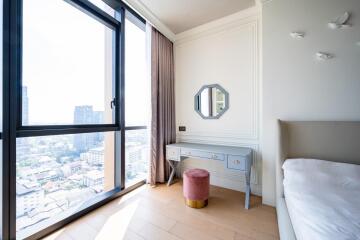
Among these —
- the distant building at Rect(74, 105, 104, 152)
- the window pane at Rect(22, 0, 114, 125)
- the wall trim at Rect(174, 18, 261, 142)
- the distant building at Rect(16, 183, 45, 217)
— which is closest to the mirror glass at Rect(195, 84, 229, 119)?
the wall trim at Rect(174, 18, 261, 142)

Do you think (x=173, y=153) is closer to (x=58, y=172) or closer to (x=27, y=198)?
(x=58, y=172)

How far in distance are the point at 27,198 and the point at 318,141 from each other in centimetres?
272

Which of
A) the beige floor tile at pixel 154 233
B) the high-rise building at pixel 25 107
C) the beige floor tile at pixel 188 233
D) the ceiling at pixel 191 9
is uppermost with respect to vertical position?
the ceiling at pixel 191 9

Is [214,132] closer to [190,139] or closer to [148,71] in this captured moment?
[190,139]

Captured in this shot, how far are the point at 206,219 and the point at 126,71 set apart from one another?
81.2 inches

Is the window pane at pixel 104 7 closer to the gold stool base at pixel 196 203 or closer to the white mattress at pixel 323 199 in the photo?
the gold stool base at pixel 196 203

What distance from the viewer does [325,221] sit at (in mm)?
754

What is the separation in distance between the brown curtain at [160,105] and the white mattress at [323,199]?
1.62m

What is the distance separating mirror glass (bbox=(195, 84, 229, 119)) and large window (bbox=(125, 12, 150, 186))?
0.82 metres

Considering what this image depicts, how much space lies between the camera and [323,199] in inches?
37.9

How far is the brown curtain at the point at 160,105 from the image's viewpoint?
2359 mm

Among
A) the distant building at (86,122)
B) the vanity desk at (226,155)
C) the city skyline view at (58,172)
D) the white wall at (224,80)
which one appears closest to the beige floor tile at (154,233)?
the city skyline view at (58,172)

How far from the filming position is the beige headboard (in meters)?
1.45

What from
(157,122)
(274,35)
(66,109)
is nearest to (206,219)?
(157,122)
